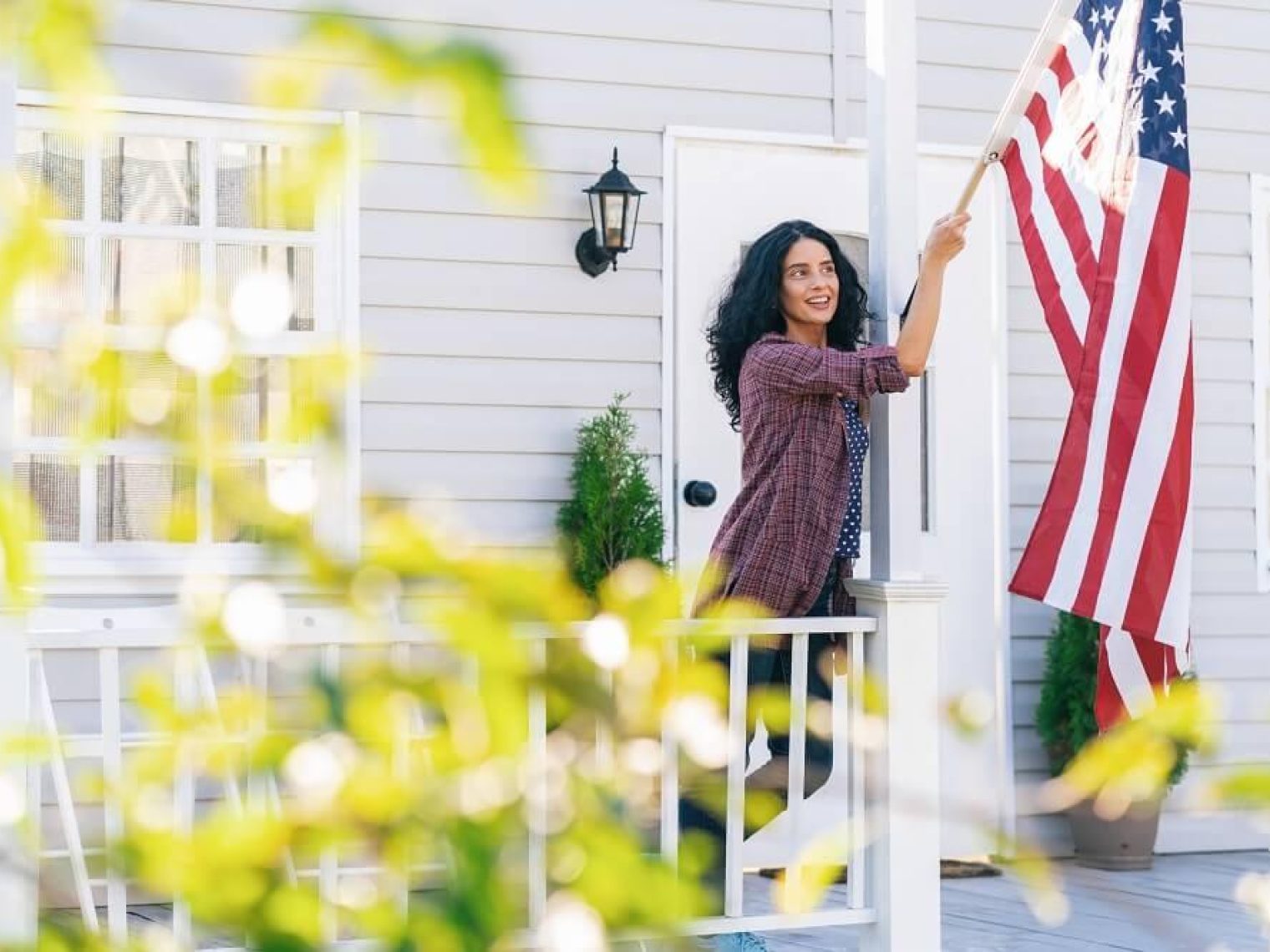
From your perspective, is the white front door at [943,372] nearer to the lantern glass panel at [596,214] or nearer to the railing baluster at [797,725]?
the lantern glass panel at [596,214]

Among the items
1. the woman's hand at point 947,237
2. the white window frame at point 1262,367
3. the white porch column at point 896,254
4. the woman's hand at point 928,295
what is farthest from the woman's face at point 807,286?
the white window frame at point 1262,367

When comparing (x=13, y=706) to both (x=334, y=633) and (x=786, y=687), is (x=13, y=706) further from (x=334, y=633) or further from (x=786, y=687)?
(x=786, y=687)

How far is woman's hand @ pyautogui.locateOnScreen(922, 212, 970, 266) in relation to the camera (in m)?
3.04

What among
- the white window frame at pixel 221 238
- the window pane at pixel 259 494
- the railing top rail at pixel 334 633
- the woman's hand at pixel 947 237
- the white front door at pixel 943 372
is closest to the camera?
the window pane at pixel 259 494

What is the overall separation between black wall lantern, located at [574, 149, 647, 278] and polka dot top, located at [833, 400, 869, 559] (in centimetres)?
158

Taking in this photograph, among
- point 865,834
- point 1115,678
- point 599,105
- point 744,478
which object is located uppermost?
point 599,105

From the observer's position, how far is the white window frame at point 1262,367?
5.65 m

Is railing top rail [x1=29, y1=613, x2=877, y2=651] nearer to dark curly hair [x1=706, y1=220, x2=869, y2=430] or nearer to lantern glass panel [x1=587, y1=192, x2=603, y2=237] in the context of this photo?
dark curly hair [x1=706, y1=220, x2=869, y2=430]

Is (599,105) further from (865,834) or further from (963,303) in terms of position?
(865,834)

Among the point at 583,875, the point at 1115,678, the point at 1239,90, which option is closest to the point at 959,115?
the point at 1239,90

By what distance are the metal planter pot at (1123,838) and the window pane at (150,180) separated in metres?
2.95

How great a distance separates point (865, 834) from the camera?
3.08 m

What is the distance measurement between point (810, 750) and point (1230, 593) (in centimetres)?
254

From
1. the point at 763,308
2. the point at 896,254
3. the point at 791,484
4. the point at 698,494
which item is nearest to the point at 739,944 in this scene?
the point at 791,484
